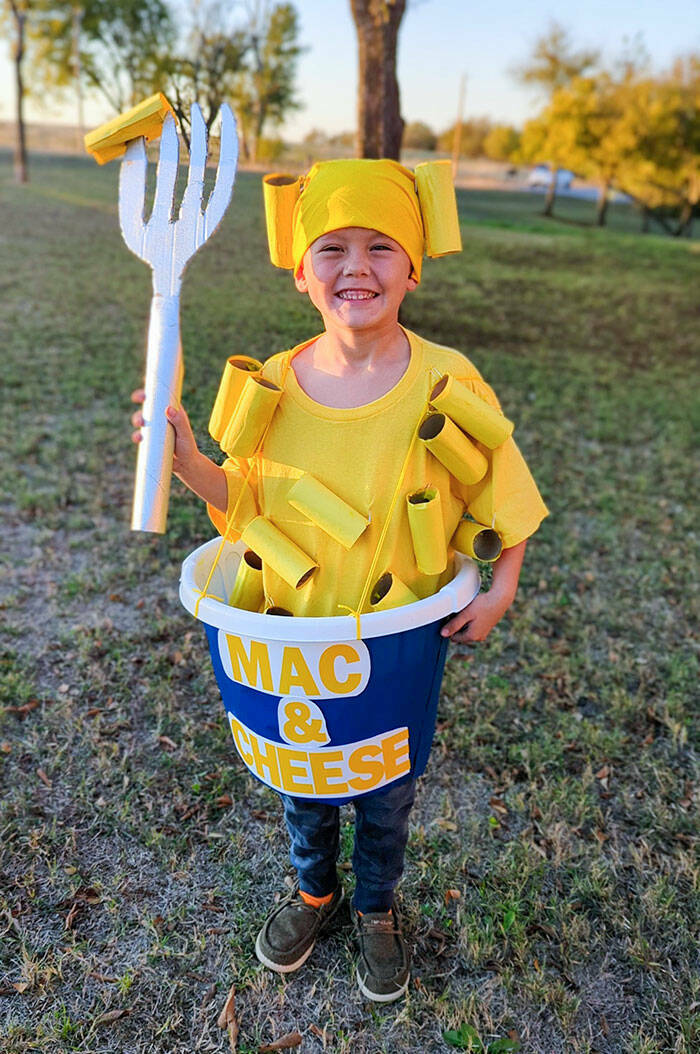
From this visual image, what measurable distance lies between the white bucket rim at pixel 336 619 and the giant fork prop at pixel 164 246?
197 mm

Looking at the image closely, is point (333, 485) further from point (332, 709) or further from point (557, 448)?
point (557, 448)

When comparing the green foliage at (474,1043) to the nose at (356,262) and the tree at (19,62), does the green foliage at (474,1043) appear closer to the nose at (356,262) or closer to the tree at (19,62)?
the nose at (356,262)

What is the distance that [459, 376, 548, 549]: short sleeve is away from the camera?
5.08 feet

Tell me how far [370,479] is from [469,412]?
221mm

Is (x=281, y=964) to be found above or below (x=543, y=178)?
below

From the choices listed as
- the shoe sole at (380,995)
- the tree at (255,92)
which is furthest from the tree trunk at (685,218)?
the shoe sole at (380,995)

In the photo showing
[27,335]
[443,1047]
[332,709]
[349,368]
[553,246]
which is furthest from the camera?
[553,246]

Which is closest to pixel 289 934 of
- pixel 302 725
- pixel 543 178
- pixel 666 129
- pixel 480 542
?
pixel 302 725

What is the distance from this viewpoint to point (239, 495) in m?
1.63

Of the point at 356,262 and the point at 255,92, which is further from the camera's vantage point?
the point at 255,92

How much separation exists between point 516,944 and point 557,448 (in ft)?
12.9

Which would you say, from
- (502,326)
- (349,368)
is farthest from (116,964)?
(502,326)

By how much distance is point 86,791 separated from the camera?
92.0 inches

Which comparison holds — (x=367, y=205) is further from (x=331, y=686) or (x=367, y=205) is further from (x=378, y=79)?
(x=378, y=79)
